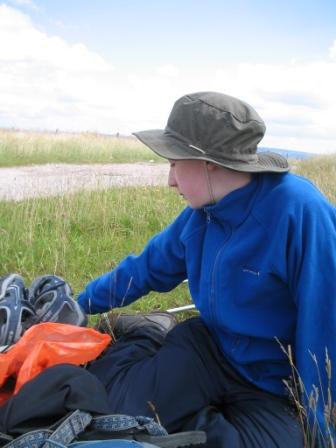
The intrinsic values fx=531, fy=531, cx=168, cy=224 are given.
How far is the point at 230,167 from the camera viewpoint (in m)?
1.90

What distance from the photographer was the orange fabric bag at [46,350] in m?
2.05

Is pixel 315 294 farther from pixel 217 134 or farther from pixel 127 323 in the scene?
pixel 127 323

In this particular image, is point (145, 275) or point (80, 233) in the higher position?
point (145, 275)

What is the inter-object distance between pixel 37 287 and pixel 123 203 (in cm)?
315

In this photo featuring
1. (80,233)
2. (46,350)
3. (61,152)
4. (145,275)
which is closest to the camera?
(46,350)

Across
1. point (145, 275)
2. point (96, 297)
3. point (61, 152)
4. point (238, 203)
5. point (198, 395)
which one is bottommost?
point (198, 395)

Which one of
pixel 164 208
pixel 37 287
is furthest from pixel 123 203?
pixel 37 287

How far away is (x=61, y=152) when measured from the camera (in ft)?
53.3

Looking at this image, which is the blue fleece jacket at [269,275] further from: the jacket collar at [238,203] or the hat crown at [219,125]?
the hat crown at [219,125]

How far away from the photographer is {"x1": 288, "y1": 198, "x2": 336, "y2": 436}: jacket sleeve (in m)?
1.82

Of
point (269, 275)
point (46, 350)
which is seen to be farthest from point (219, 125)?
point (46, 350)

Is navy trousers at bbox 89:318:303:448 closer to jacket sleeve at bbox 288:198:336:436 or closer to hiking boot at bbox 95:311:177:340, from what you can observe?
jacket sleeve at bbox 288:198:336:436

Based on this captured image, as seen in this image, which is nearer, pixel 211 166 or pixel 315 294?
pixel 315 294

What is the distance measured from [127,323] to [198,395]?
0.76 metres
